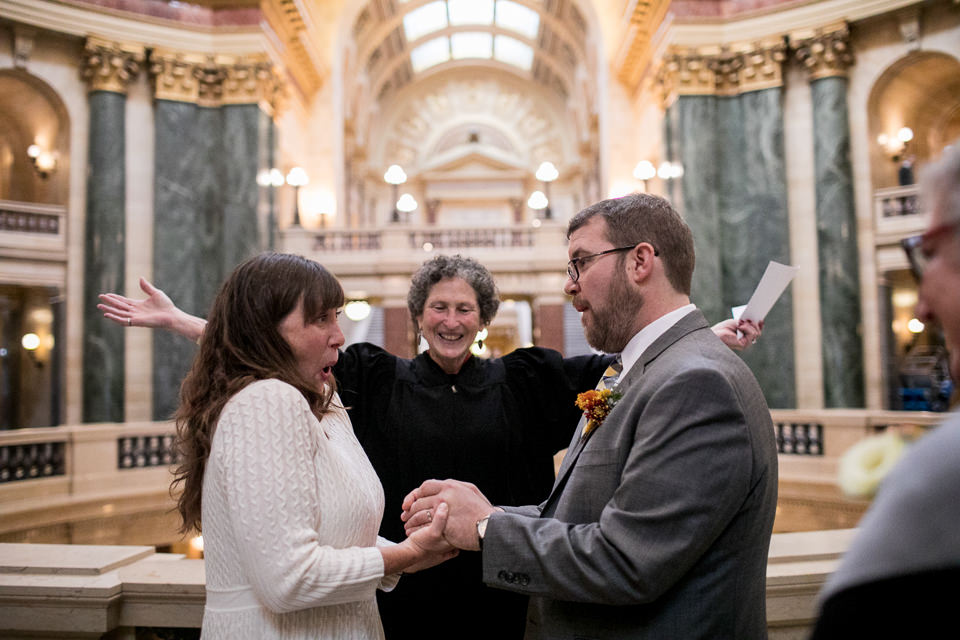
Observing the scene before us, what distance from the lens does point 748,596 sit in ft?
5.95

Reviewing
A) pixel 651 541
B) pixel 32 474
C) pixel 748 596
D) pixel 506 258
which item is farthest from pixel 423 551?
pixel 506 258

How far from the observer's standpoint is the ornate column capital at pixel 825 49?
12.9m

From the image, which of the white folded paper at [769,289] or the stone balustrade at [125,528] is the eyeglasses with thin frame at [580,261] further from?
the stone balustrade at [125,528]

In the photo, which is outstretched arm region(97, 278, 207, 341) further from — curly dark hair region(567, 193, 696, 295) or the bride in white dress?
curly dark hair region(567, 193, 696, 295)

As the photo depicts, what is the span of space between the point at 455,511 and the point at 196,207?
1364 centimetres

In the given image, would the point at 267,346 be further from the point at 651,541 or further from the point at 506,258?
the point at 506,258

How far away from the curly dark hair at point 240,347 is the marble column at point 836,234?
12.7 meters

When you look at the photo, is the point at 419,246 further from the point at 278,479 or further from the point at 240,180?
the point at 278,479

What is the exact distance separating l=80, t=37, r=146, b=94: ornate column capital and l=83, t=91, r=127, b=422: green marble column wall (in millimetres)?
199

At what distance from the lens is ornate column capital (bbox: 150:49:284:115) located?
1394 cm

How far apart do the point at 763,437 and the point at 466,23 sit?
92.0 ft

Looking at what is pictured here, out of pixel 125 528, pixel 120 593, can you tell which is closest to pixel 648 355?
pixel 120 593

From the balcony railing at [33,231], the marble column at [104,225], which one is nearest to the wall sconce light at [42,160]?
the balcony railing at [33,231]

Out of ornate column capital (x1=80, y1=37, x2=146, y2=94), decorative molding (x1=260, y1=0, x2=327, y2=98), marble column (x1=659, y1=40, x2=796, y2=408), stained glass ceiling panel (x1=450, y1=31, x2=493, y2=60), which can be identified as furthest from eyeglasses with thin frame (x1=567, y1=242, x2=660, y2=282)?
stained glass ceiling panel (x1=450, y1=31, x2=493, y2=60)
